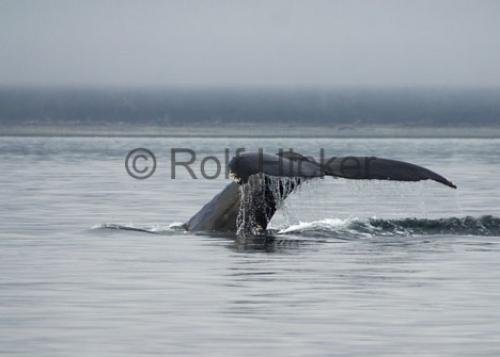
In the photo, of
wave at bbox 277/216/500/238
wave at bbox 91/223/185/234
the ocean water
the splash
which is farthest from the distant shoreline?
the splash

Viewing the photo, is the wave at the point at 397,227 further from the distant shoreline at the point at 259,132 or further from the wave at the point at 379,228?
the distant shoreline at the point at 259,132

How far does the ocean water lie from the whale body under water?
286 mm

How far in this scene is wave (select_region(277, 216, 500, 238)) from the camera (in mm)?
17547

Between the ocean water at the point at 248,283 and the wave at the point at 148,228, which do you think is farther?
the wave at the point at 148,228

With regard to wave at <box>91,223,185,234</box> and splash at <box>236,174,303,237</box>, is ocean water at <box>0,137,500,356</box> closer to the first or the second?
wave at <box>91,223,185,234</box>

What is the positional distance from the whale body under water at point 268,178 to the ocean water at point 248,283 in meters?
0.29

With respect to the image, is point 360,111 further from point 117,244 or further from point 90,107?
point 117,244

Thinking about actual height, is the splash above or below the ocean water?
above

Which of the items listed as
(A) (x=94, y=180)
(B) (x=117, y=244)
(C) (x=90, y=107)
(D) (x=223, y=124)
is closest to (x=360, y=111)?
(C) (x=90, y=107)

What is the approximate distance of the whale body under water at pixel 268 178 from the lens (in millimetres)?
14406

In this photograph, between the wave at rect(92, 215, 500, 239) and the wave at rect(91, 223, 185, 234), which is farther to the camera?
the wave at rect(91, 223, 185, 234)

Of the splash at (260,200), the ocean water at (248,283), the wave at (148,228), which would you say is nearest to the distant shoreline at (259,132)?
the ocean water at (248,283)

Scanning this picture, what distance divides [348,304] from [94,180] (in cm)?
1951

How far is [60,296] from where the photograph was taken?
12727 millimetres
